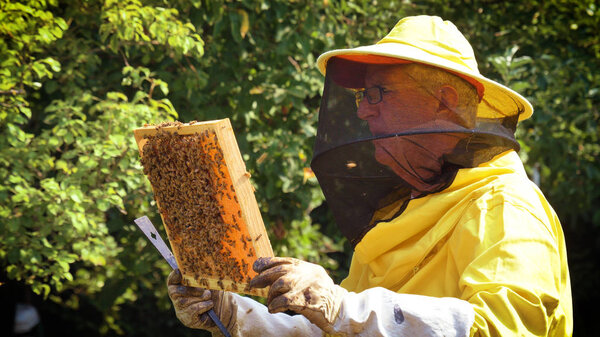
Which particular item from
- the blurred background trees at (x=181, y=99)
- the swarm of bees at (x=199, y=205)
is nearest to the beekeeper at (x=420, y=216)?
the swarm of bees at (x=199, y=205)

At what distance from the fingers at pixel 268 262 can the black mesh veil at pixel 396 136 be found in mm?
442

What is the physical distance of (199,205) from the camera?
1.85m

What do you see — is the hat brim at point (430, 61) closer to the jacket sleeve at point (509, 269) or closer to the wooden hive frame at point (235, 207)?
the jacket sleeve at point (509, 269)

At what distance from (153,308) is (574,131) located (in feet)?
12.0

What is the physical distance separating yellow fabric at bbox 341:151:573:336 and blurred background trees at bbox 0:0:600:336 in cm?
167

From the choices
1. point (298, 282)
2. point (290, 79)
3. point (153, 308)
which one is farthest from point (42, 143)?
point (153, 308)

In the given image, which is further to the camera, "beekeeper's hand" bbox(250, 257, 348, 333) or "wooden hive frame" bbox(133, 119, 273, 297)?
"wooden hive frame" bbox(133, 119, 273, 297)

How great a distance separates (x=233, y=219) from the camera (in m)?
1.78

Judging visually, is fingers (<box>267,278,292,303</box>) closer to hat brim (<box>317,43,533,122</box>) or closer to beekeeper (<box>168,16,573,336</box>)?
beekeeper (<box>168,16,573,336</box>)

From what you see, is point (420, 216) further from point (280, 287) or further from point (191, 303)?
point (191, 303)

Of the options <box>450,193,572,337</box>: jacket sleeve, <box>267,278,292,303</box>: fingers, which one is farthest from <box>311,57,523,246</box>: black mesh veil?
<box>267,278,292,303</box>: fingers

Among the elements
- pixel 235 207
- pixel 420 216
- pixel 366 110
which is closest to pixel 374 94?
pixel 366 110

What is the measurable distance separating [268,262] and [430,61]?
71 cm

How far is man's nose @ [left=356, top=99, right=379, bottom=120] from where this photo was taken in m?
2.02
